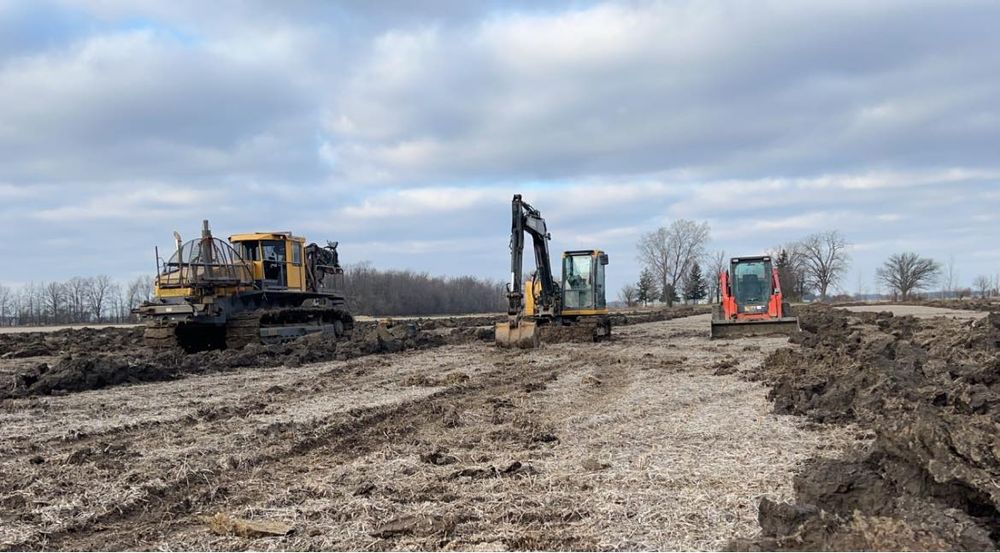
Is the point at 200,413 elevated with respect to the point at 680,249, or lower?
lower

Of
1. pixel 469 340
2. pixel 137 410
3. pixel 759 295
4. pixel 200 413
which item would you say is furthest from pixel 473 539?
pixel 759 295

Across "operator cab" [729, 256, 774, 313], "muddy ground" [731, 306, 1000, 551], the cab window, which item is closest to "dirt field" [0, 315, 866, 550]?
"muddy ground" [731, 306, 1000, 551]

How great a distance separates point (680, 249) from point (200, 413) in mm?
87791

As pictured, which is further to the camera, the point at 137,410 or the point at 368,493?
the point at 137,410

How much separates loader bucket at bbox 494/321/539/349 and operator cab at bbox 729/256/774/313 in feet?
25.8

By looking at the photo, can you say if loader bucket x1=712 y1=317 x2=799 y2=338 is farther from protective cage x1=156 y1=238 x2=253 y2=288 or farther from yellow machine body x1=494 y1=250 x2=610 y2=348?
protective cage x1=156 y1=238 x2=253 y2=288

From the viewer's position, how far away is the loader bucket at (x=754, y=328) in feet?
71.7

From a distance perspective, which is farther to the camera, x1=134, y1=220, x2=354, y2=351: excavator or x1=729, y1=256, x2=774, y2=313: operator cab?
x1=729, y1=256, x2=774, y2=313: operator cab

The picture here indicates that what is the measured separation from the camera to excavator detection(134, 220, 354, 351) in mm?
17656

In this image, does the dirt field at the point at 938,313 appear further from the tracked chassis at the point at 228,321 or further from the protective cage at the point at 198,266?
the protective cage at the point at 198,266

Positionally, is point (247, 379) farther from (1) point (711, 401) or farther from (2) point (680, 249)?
(2) point (680, 249)

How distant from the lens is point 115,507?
510 cm

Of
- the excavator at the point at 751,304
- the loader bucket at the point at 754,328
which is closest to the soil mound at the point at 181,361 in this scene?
the loader bucket at the point at 754,328

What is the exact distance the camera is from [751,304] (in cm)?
2319
